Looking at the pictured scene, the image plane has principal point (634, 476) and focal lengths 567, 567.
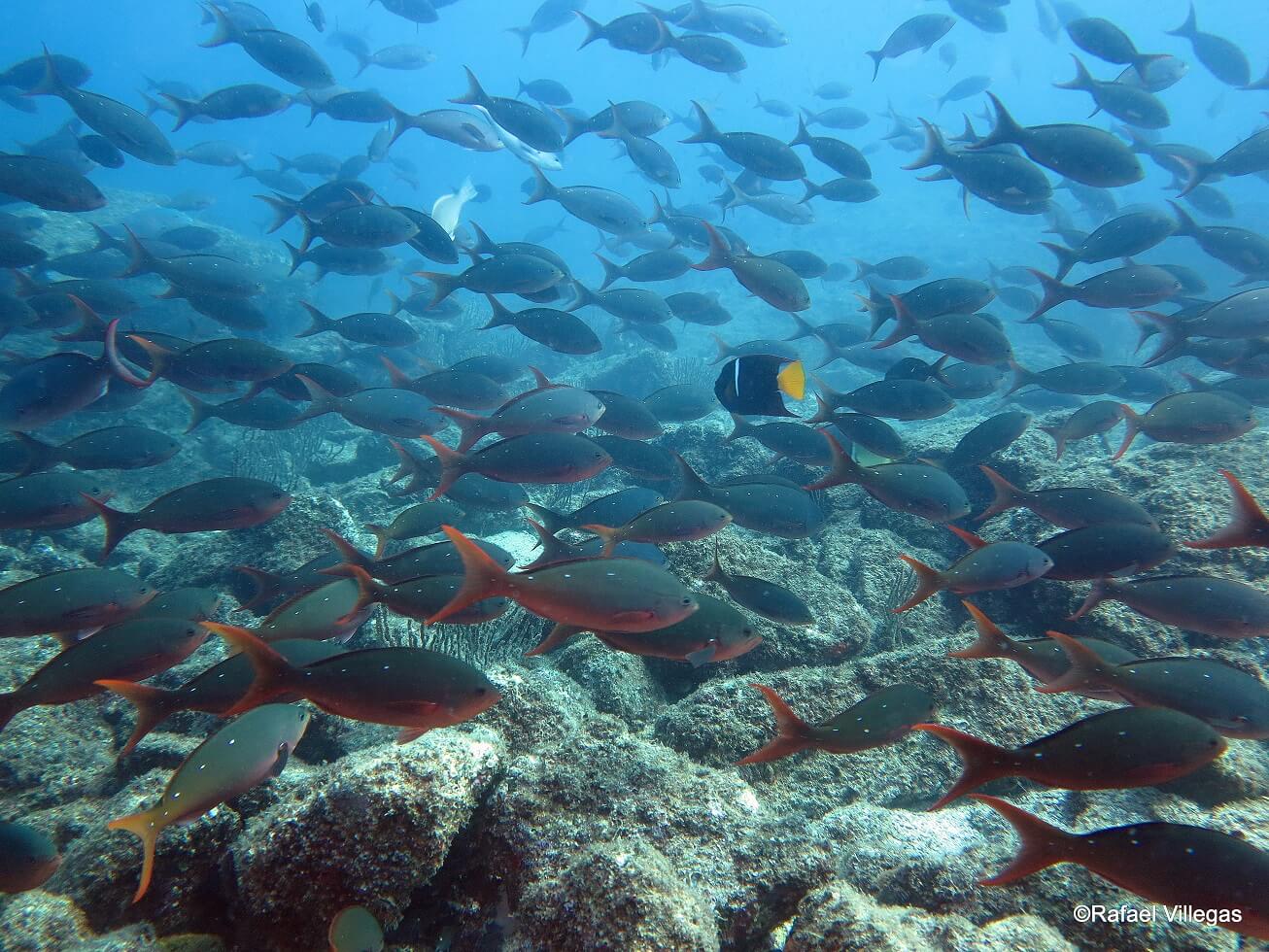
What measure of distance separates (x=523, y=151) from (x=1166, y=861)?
14.5 meters

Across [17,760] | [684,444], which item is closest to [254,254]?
[684,444]

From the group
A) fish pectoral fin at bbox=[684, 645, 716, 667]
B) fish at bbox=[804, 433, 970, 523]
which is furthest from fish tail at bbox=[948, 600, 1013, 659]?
fish at bbox=[804, 433, 970, 523]

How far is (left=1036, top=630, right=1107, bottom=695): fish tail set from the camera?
7.89 ft

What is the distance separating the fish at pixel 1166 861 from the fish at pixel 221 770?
2.43 m

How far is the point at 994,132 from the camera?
625cm

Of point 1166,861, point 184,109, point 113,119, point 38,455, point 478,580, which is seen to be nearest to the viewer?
point 1166,861

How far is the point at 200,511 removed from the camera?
3.82 m

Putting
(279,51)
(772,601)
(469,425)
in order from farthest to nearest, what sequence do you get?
1. (279,51)
2. (469,425)
3. (772,601)

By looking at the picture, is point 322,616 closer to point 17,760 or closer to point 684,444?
point 17,760

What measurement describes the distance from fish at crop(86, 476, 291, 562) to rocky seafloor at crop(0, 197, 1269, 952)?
0.85 metres

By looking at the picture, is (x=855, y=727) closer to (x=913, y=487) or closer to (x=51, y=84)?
(x=913, y=487)

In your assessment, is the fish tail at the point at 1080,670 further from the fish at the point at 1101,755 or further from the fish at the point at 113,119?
the fish at the point at 113,119

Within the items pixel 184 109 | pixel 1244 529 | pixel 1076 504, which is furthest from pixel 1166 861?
pixel 184 109

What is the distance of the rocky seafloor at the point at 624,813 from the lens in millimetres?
2021
